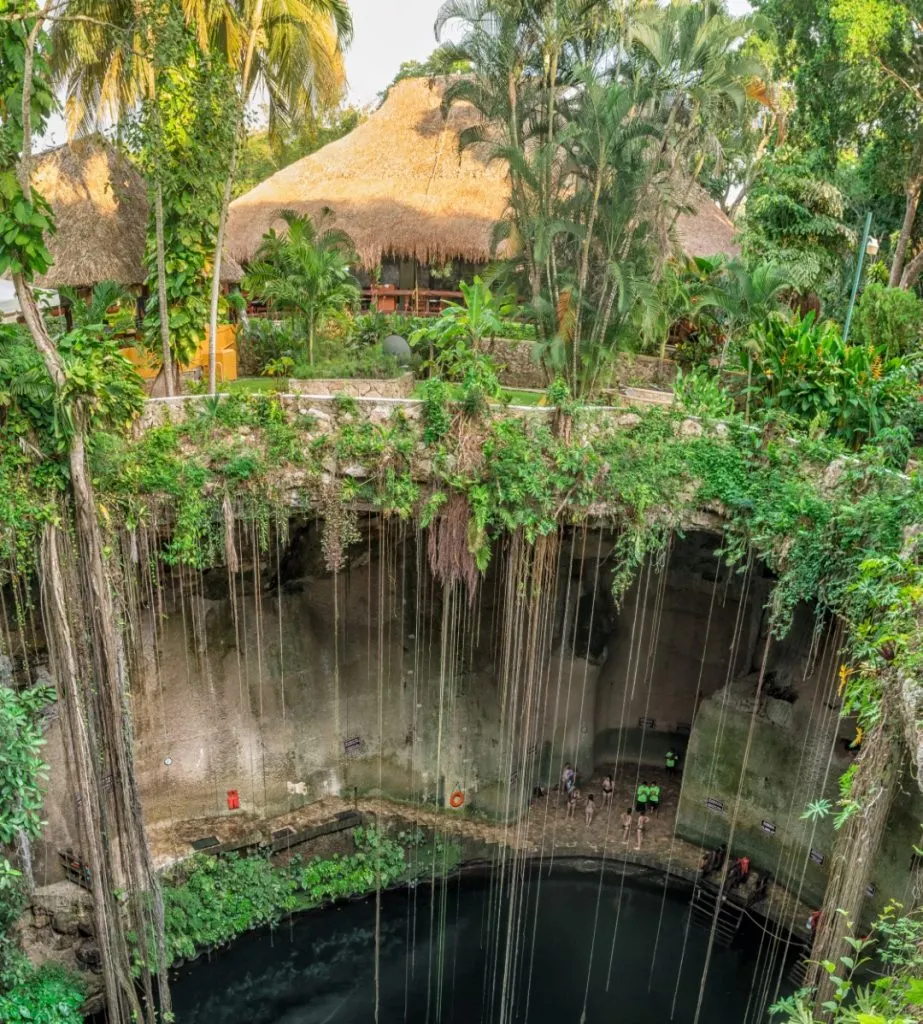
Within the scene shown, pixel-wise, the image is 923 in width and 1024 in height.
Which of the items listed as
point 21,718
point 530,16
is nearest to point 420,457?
point 21,718

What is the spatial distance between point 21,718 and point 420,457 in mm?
4081

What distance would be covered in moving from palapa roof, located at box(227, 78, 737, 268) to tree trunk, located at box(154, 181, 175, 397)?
4.54 meters

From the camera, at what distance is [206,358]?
11.7m

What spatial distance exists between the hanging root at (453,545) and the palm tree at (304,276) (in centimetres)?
380

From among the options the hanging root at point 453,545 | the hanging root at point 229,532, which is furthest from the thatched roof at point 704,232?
the hanging root at point 229,532

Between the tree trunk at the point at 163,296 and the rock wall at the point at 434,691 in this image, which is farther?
the rock wall at the point at 434,691

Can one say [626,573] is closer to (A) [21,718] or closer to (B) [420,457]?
(B) [420,457]

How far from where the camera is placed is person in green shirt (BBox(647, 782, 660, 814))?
39.5 ft

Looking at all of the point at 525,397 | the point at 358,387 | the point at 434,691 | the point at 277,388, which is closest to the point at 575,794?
the point at 434,691

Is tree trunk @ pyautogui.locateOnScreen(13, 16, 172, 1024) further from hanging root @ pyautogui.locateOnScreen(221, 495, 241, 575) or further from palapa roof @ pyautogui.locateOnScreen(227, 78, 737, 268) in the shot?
palapa roof @ pyautogui.locateOnScreen(227, 78, 737, 268)

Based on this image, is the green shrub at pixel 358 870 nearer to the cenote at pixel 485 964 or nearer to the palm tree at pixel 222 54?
the cenote at pixel 485 964

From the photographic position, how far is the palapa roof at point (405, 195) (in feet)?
45.9

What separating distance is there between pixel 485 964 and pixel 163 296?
26.1 ft

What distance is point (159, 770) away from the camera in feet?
35.7
